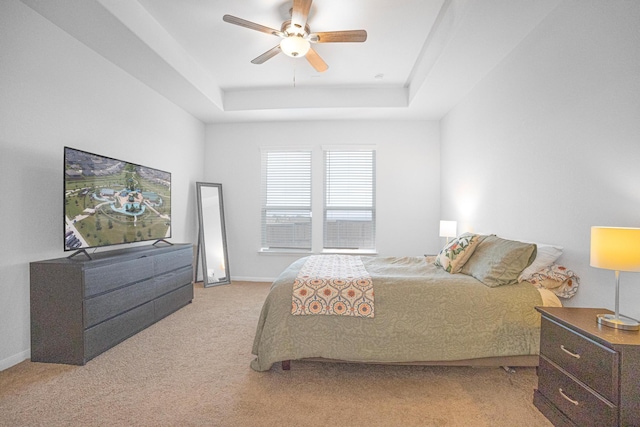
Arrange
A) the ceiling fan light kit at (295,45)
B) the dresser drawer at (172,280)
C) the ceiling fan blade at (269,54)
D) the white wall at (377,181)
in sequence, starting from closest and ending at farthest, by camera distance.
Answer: the ceiling fan light kit at (295,45) < the ceiling fan blade at (269,54) < the dresser drawer at (172,280) < the white wall at (377,181)

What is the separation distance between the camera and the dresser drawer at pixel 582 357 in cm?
131

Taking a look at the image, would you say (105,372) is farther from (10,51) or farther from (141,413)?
(10,51)

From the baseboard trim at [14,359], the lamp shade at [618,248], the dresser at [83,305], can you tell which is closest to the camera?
the lamp shade at [618,248]

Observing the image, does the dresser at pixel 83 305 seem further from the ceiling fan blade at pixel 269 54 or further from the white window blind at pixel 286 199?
the white window blind at pixel 286 199

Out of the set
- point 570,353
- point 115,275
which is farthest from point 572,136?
point 115,275

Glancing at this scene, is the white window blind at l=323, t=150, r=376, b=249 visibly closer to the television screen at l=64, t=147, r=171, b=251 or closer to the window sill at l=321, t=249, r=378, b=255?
the window sill at l=321, t=249, r=378, b=255

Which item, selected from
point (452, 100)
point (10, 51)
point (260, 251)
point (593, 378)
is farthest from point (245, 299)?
point (452, 100)

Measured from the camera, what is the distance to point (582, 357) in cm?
146

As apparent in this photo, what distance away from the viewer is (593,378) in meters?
1.41

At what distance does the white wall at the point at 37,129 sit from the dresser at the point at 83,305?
0.14m

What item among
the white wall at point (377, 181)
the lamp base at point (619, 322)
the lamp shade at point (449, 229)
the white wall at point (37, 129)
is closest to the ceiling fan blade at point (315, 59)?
the white wall at point (377, 181)

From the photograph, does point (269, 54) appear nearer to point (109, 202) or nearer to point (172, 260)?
point (109, 202)

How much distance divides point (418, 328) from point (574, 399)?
825 mm

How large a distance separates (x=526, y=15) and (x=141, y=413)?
371 centimetres
